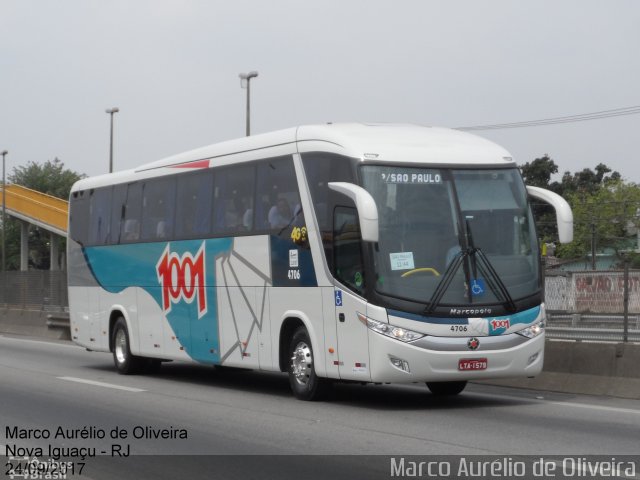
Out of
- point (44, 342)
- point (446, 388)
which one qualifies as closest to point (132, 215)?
point (446, 388)

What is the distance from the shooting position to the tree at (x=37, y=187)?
9231cm

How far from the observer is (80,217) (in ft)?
75.5

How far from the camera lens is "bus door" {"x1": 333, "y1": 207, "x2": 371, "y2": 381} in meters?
13.5

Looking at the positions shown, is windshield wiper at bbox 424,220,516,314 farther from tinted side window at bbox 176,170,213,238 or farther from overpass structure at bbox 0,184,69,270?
overpass structure at bbox 0,184,69,270

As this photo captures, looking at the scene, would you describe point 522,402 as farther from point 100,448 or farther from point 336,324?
point 100,448

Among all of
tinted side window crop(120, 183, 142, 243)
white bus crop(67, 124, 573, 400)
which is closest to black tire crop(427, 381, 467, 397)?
white bus crop(67, 124, 573, 400)

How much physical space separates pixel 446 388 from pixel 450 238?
9.48ft

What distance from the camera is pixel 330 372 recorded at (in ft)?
46.4

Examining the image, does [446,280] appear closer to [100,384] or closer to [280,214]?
[280,214]

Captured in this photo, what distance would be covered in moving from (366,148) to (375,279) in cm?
168

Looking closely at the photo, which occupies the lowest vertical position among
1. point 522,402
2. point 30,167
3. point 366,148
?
point 522,402

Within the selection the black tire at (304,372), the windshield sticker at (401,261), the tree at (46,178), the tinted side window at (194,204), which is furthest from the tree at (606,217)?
the windshield sticker at (401,261)

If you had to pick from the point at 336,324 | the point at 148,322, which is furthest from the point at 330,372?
the point at 148,322

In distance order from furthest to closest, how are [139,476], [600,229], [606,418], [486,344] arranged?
[600,229], [486,344], [606,418], [139,476]
